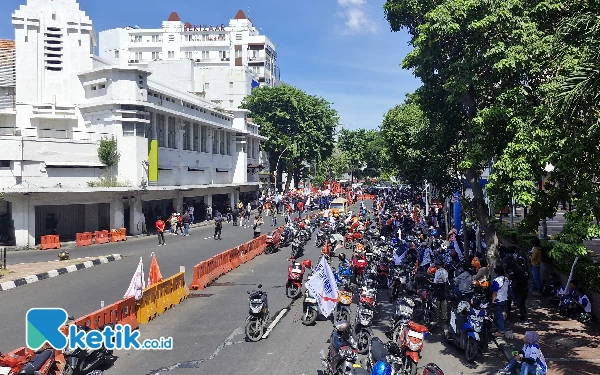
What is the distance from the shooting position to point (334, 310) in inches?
453

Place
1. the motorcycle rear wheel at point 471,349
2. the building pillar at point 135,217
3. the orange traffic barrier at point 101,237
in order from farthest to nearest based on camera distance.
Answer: the building pillar at point 135,217
the orange traffic barrier at point 101,237
the motorcycle rear wheel at point 471,349

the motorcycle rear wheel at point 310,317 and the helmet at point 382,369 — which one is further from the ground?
the helmet at point 382,369

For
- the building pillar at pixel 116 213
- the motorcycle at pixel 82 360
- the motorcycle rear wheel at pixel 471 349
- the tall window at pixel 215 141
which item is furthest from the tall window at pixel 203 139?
the motorcycle rear wheel at pixel 471 349

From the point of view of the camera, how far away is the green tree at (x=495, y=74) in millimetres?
10664

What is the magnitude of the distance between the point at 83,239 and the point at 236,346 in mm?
18730

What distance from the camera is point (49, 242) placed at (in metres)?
25.5

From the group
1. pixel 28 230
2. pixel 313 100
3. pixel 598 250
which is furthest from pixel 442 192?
pixel 313 100

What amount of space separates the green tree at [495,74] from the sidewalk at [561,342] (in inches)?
100

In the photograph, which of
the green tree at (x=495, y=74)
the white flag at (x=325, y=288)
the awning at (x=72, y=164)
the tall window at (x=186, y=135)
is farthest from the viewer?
the tall window at (x=186, y=135)

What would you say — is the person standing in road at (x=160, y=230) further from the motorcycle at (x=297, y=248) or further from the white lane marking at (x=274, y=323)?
the white lane marking at (x=274, y=323)

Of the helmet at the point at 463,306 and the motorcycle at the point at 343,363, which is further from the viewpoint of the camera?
the helmet at the point at 463,306

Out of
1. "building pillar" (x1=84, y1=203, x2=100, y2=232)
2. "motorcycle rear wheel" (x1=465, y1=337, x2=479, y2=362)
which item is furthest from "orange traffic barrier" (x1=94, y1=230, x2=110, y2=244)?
"motorcycle rear wheel" (x1=465, y1=337, x2=479, y2=362)

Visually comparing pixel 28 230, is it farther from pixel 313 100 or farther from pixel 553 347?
pixel 313 100

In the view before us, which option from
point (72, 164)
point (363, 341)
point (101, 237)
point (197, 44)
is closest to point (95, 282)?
point (363, 341)
